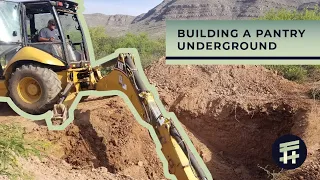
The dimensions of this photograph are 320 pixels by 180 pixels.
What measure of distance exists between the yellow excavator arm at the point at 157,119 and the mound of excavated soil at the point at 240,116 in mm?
2408

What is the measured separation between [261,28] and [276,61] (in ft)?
4.34

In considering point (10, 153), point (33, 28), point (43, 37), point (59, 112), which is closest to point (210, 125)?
point (59, 112)

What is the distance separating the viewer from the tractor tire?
23.4 feet

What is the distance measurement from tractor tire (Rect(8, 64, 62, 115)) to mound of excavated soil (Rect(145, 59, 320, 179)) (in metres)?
2.50

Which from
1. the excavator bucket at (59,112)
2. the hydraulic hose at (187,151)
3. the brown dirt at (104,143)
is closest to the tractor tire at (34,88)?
the brown dirt at (104,143)

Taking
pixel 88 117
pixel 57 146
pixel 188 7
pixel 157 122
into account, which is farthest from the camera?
pixel 188 7

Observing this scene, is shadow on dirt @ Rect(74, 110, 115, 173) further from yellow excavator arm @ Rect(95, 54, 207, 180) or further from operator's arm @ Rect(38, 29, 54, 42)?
operator's arm @ Rect(38, 29, 54, 42)

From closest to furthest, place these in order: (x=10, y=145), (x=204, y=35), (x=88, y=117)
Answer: (x=10, y=145) → (x=88, y=117) → (x=204, y=35)

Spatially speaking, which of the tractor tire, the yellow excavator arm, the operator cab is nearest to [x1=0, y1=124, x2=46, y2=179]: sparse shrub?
the yellow excavator arm

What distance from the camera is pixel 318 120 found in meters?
7.09

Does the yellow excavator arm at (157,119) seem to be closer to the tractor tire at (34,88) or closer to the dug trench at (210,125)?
the dug trench at (210,125)

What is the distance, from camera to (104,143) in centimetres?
703

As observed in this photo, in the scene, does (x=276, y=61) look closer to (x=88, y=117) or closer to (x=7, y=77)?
(x=88, y=117)

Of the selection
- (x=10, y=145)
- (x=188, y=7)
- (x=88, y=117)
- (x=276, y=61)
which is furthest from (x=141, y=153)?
(x=188, y=7)
